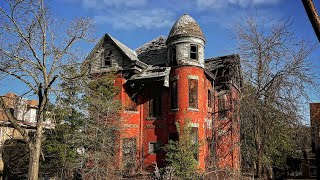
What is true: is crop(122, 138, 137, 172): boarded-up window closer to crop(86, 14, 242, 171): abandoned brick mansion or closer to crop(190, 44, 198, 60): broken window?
crop(86, 14, 242, 171): abandoned brick mansion

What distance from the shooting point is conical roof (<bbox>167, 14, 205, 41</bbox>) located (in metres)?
24.6

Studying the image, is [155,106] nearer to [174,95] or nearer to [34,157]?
[174,95]

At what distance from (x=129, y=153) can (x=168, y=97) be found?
17.7ft

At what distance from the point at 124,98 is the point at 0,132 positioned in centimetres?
1178

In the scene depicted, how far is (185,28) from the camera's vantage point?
2480 cm

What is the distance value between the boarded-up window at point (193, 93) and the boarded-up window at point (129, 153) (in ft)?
18.4

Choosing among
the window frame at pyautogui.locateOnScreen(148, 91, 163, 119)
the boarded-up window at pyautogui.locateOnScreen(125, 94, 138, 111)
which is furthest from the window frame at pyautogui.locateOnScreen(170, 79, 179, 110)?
Result: the boarded-up window at pyautogui.locateOnScreen(125, 94, 138, 111)

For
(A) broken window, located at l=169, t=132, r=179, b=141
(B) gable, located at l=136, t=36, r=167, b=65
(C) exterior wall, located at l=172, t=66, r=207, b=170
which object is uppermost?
(B) gable, located at l=136, t=36, r=167, b=65

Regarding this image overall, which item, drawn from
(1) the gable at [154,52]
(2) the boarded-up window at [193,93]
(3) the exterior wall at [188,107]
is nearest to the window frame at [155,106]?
(3) the exterior wall at [188,107]

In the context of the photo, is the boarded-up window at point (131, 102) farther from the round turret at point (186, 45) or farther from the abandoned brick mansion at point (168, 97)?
the round turret at point (186, 45)

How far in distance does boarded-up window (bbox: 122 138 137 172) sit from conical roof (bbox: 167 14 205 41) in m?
9.00

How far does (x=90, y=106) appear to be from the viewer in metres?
20.8

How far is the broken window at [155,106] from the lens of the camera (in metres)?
25.2

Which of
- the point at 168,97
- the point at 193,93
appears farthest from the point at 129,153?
the point at 193,93
